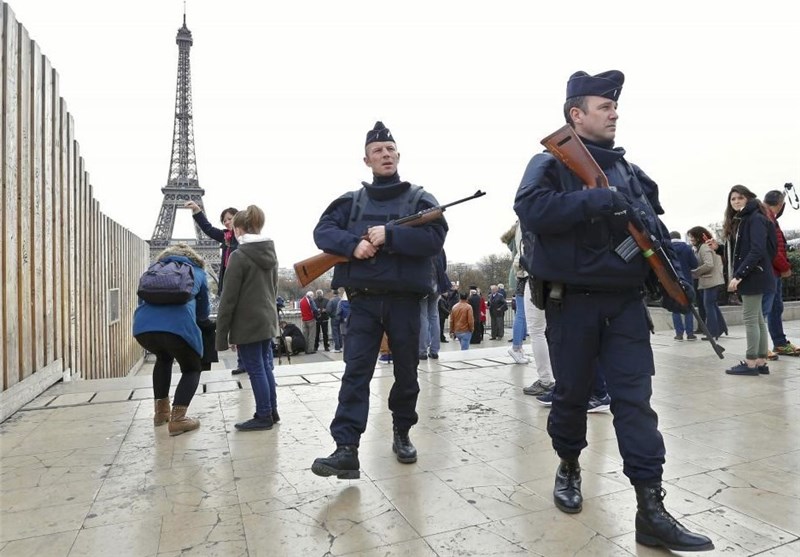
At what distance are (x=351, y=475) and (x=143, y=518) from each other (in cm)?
91

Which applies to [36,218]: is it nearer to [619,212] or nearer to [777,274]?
[619,212]

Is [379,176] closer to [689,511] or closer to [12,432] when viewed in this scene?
[689,511]

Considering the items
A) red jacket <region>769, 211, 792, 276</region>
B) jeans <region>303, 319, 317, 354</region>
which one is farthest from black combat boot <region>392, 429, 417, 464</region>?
jeans <region>303, 319, 317, 354</region>

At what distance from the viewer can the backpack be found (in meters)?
3.54

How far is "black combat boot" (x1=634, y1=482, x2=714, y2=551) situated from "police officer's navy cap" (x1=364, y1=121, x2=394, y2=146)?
82.9 inches

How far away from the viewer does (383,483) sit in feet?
8.33

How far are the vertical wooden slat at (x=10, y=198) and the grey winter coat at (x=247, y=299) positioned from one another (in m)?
1.92

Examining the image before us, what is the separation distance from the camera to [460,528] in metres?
→ 2.04

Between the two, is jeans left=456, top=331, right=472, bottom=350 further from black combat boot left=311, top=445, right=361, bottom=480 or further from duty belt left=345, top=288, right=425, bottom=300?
A: black combat boot left=311, top=445, right=361, bottom=480

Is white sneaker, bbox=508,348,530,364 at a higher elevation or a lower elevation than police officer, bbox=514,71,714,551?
lower

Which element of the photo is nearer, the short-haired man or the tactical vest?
the tactical vest

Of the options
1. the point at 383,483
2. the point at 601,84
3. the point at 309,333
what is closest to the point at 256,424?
the point at 383,483

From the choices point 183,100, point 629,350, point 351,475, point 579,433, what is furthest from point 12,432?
point 183,100

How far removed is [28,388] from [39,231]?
1604 millimetres
